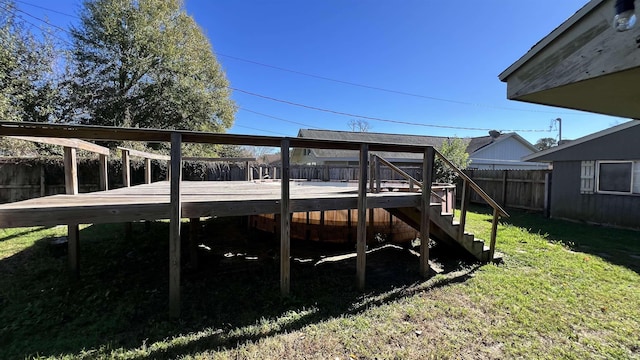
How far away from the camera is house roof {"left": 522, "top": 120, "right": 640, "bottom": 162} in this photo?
777 centimetres

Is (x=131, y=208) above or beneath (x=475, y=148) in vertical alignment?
beneath

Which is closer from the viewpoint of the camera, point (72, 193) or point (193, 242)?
point (72, 193)

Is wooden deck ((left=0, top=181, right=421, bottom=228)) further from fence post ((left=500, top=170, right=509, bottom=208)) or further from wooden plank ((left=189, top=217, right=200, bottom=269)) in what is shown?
fence post ((left=500, top=170, right=509, bottom=208))

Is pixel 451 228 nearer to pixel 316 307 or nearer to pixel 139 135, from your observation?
pixel 316 307

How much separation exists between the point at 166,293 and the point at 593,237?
896 cm

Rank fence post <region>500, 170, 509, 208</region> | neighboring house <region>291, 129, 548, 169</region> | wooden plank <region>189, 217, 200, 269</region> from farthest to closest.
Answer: neighboring house <region>291, 129, 548, 169</region> → fence post <region>500, 170, 509, 208</region> → wooden plank <region>189, 217, 200, 269</region>

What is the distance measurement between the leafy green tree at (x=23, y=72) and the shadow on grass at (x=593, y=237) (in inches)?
600

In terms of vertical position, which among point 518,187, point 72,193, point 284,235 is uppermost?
point 72,193

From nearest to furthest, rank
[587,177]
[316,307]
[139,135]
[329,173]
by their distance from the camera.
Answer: [139,135] → [316,307] → [587,177] → [329,173]

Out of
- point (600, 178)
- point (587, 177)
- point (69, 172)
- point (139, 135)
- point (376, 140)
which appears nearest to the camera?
point (139, 135)

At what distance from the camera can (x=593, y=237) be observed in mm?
6941


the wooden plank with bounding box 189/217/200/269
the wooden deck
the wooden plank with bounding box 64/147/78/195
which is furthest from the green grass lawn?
the wooden plank with bounding box 64/147/78/195

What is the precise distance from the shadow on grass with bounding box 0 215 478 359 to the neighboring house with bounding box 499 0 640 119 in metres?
2.69

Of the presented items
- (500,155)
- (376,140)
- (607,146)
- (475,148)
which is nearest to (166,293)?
(607,146)
